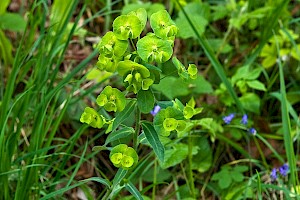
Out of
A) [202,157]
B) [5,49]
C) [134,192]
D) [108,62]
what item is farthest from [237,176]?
[5,49]

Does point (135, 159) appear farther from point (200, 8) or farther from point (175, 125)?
point (200, 8)

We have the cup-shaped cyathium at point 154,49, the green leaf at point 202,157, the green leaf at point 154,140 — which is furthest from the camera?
the green leaf at point 202,157

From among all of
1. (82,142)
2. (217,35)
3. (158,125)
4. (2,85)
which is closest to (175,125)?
(158,125)

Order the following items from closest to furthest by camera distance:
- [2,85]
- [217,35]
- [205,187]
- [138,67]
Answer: [138,67]
[205,187]
[2,85]
[217,35]

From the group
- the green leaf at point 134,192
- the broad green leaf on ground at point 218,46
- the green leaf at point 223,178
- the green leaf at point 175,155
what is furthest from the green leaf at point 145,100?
the broad green leaf on ground at point 218,46

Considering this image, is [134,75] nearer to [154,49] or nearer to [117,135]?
[154,49]

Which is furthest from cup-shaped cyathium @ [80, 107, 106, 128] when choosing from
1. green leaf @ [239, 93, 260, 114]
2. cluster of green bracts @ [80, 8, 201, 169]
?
green leaf @ [239, 93, 260, 114]

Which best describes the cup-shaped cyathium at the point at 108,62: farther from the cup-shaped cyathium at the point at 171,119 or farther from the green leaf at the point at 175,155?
the green leaf at the point at 175,155
